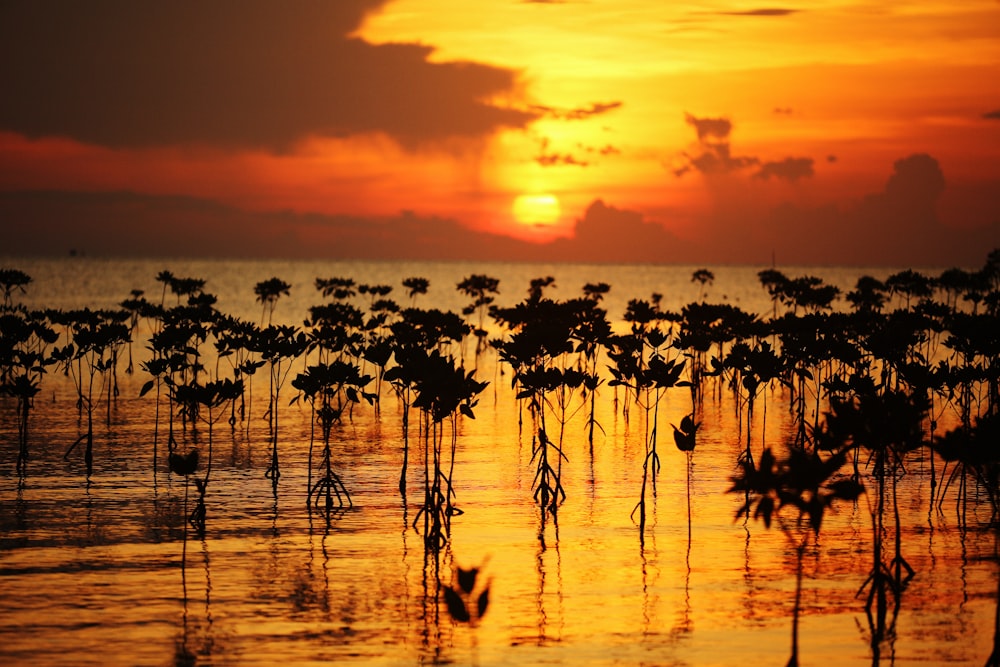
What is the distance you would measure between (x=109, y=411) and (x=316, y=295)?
127 m

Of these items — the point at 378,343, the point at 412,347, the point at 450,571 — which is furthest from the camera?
the point at 378,343

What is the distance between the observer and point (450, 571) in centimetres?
2117

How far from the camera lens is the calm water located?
17.2 metres

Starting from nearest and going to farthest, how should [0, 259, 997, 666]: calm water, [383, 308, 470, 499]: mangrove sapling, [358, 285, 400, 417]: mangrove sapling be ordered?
[0, 259, 997, 666]: calm water → [383, 308, 470, 499]: mangrove sapling → [358, 285, 400, 417]: mangrove sapling

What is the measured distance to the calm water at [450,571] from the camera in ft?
56.5

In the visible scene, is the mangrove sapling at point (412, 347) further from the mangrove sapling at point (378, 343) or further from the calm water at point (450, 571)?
the calm water at point (450, 571)

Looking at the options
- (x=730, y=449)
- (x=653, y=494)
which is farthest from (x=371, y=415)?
(x=653, y=494)

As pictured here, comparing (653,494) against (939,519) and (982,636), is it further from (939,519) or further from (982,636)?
(982,636)

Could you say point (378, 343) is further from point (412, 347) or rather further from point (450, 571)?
point (450, 571)

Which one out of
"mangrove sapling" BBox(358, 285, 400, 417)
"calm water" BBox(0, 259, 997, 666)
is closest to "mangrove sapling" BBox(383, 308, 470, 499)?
"mangrove sapling" BBox(358, 285, 400, 417)

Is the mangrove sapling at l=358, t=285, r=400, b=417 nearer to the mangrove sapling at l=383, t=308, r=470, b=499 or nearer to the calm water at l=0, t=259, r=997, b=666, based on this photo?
the mangrove sapling at l=383, t=308, r=470, b=499

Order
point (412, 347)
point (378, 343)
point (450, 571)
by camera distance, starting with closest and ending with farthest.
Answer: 1. point (450, 571)
2. point (412, 347)
3. point (378, 343)

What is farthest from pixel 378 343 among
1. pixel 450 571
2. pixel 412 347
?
A: pixel 450 571

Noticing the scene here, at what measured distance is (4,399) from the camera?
158 feet
